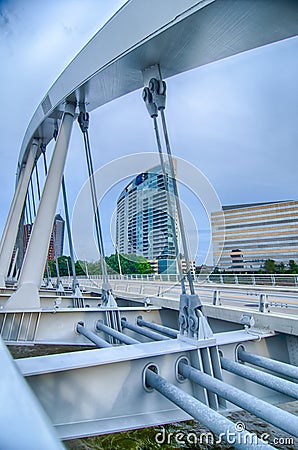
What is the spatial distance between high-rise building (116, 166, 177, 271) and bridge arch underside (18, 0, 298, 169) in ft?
7.99

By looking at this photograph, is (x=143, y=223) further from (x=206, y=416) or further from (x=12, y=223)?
(x=206, y=416)

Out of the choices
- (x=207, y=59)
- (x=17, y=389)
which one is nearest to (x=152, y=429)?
(x=17, y=389)

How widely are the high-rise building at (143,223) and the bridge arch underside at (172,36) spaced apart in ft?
7.99

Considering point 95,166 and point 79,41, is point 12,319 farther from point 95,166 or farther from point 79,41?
point 79,41

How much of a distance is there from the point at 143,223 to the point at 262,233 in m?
17.7

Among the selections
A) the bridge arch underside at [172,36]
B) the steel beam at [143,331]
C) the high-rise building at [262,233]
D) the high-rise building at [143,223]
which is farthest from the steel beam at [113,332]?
the high-rise building at [262,233]

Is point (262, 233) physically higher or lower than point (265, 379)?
higher

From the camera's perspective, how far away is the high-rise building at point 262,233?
834 inches

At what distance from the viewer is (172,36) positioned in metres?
3.50

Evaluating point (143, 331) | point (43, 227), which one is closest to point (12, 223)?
point (43, 227)

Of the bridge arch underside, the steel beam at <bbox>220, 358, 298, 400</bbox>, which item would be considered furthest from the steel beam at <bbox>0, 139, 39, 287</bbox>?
the steel beam at <bbox>220, 358, 298, 400</bbox>

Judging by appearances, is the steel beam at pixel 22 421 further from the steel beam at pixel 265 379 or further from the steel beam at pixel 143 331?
the steel beam at pixel 143 331

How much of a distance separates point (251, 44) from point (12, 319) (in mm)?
5247

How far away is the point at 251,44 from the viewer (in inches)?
141
